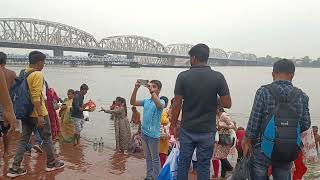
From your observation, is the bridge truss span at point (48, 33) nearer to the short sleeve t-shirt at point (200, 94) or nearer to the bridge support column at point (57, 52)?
the bridge support column at point (57, 52)

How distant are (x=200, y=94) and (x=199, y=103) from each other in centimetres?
10

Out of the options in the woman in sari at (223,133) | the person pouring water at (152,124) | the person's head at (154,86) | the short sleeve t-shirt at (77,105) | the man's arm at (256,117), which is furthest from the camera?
the short sleeve t-shirt at (77,105)

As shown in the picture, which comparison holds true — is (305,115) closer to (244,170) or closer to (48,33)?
(244,170)

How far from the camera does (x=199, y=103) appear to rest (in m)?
4.18

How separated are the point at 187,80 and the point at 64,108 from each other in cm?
525

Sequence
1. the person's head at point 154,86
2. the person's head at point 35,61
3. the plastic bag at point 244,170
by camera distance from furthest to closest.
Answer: the person's head at point 35,61 → the person's head at point 154,86 → the plastic bag at point 244,170

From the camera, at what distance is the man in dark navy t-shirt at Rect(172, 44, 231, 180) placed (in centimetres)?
414

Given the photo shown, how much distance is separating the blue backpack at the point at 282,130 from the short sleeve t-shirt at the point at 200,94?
63 centimetres

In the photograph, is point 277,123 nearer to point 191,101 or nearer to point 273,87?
point 273,87

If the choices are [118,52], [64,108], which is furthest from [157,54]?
[64,108]

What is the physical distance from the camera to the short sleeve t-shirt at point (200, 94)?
13.6 feet

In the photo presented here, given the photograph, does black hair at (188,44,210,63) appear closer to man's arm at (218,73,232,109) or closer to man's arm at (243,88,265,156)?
man's arm at (218,73,232,109)

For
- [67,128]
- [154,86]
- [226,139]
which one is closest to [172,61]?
[67,128]

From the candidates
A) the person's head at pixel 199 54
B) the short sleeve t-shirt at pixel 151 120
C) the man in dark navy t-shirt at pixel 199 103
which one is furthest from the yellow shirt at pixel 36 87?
the person's head at pixel 199 54
